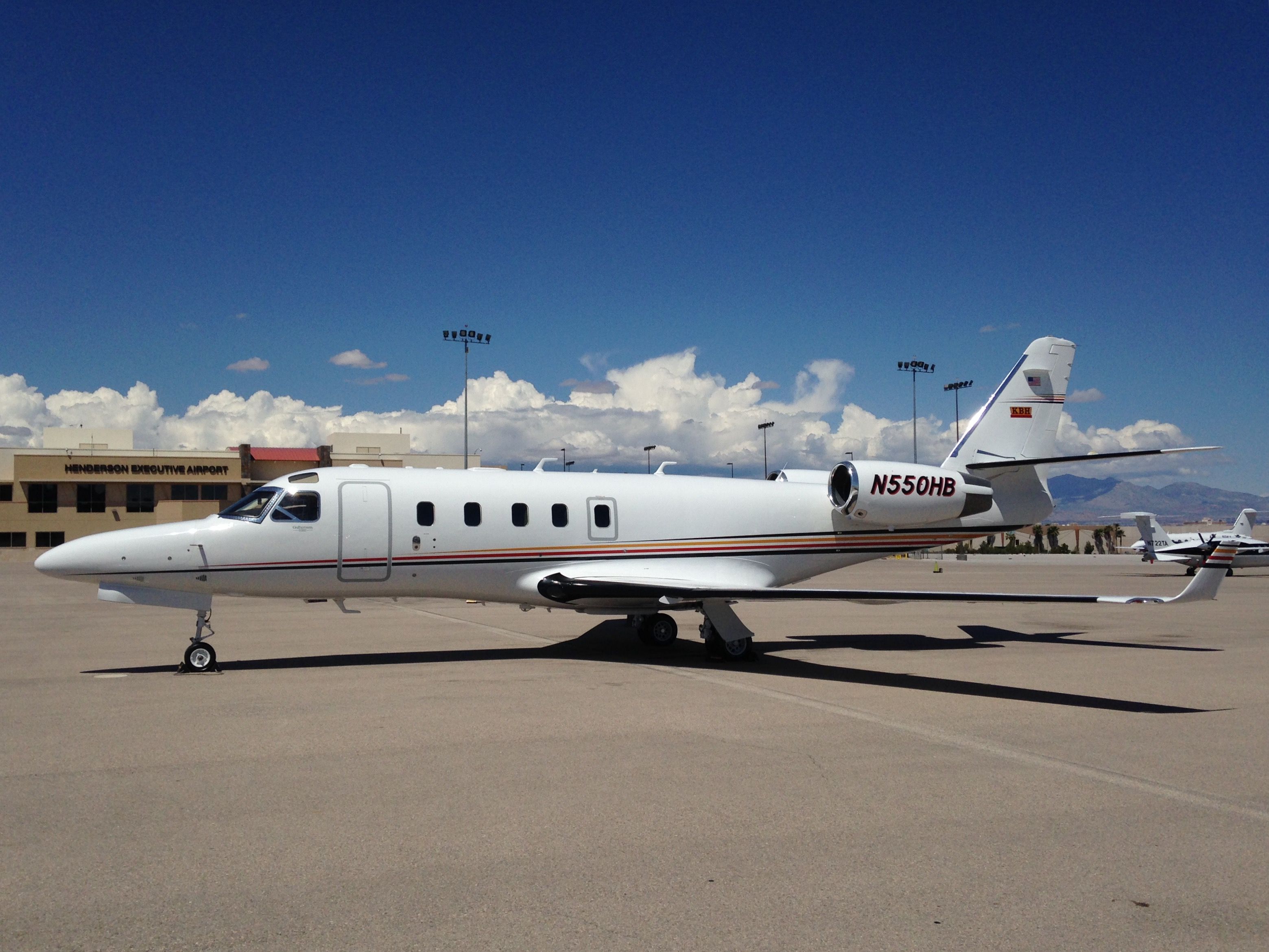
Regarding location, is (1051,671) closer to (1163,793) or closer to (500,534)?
(1163,793)

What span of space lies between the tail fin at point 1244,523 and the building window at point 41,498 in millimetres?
77798

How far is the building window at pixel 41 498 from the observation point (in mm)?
70062

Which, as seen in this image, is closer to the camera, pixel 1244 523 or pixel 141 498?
pixel 1244 523

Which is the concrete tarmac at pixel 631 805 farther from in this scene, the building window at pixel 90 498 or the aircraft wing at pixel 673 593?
the building window at pixel 90 498

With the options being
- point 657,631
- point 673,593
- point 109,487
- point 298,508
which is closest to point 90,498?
point 109,487

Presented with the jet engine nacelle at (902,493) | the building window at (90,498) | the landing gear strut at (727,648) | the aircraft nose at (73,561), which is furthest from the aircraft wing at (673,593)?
the building window at (90,498)

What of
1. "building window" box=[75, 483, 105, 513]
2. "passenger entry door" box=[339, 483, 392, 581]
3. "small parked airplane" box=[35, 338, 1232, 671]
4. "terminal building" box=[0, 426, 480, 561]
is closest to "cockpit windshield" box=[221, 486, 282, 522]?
"small parked airplane" box=[35, 338, 1232, 671]

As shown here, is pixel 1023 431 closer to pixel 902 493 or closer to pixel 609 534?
pixel 902 493

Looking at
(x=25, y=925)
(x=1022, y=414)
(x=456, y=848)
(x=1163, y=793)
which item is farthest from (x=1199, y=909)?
(x=1022, y=414)

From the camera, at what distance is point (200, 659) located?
491 inches

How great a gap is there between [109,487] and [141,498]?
7.75 ft

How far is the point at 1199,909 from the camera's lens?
4.77 m

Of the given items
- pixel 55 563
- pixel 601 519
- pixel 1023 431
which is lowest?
pixel 55 563

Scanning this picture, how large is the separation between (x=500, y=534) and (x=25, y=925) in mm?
9817
